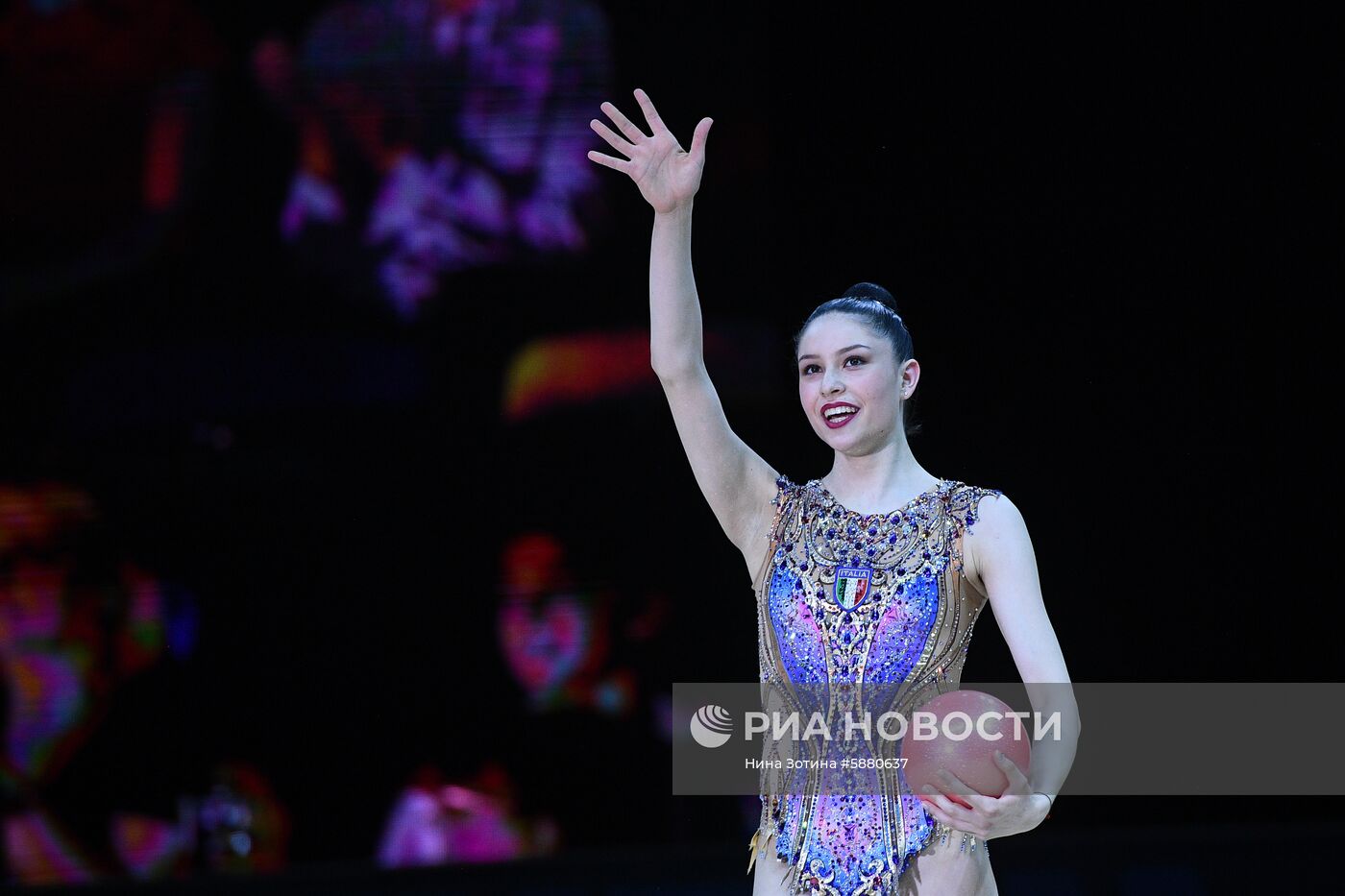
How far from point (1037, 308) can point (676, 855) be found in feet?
5.94

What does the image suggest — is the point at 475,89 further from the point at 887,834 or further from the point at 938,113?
the point at 887,834

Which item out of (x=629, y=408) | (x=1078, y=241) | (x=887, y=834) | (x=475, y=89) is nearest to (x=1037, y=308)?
(x=1078, y=241)

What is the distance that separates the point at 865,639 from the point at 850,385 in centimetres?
38

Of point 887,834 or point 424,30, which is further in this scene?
point 424,30

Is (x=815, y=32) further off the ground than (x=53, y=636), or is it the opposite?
(x=815, y=32)

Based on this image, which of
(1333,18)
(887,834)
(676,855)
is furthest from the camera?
(1333,18)

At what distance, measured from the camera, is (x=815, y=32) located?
433 centimetres

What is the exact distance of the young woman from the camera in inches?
83.4

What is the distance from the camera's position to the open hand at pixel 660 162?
227 centimetres

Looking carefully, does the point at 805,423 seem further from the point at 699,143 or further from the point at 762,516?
the point at 699,143

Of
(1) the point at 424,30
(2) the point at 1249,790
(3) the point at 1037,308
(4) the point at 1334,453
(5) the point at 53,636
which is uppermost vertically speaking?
(1) the point at 424,30

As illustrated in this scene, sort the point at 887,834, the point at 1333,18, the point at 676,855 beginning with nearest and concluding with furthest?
the point at 887,834 → the point at 676,855 → the point at 1333,18

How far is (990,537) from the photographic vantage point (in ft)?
7.23

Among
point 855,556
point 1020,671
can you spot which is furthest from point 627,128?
point 1020,671
